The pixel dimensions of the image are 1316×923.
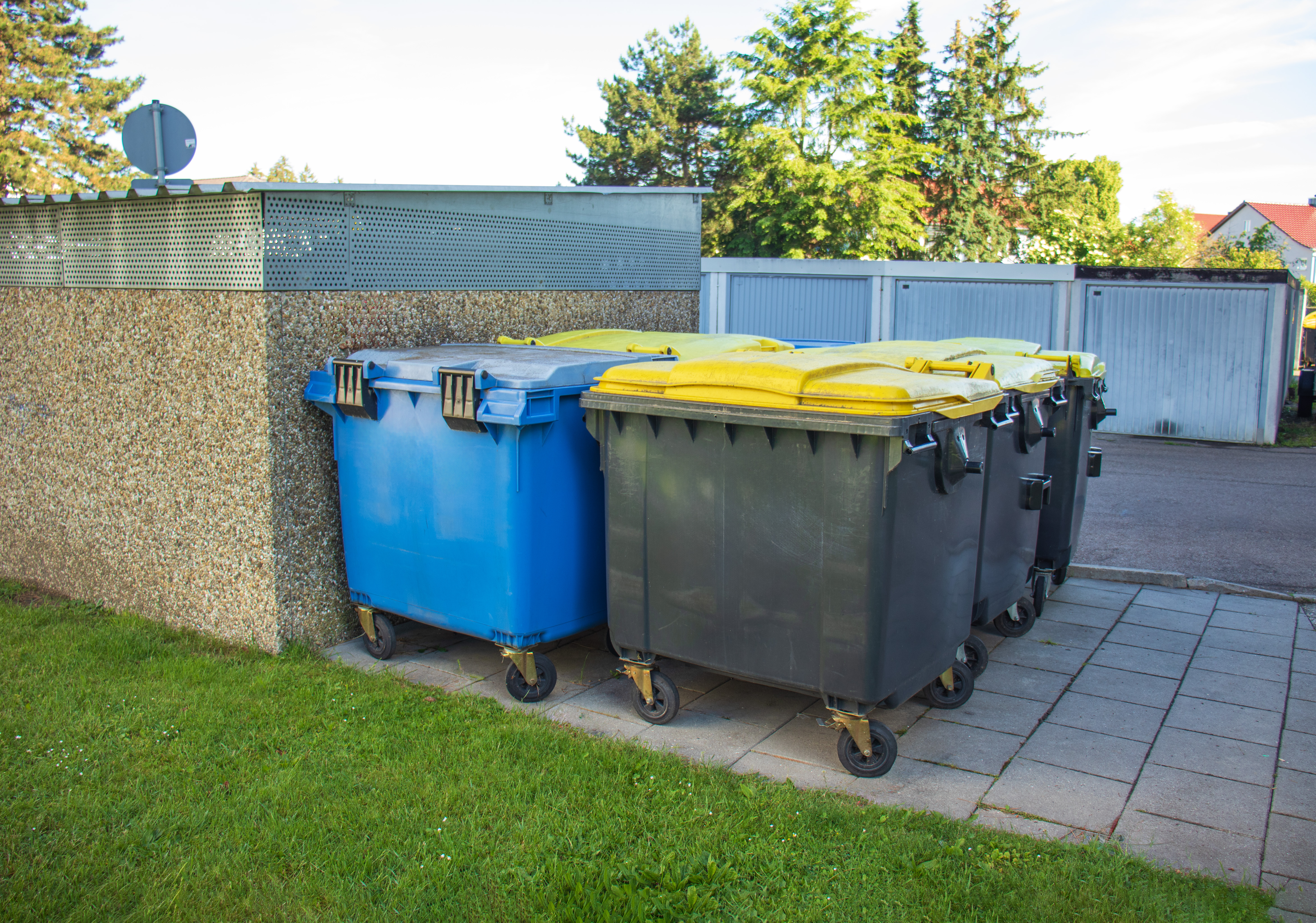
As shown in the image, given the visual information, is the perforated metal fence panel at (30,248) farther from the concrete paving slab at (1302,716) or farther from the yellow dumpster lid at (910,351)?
the concrete paving slab at (1302,716)

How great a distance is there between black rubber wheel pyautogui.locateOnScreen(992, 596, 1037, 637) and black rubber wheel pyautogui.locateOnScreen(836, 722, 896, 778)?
1.95 meters

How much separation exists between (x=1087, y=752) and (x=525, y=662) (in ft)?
7.80

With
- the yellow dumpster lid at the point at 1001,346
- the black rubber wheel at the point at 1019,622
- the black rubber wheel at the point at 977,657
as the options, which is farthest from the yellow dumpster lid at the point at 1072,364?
the black rubber wheel at the point at 977,657

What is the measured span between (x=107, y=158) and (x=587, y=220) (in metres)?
31.9

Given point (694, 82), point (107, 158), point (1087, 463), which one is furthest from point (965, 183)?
point (1087, 463)

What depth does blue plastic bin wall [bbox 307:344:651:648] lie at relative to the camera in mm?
4242

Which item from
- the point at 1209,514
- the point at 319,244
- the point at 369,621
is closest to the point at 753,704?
the point at 369,621

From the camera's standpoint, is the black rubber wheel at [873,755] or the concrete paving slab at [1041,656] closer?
the black rubber wheel at [873,755]

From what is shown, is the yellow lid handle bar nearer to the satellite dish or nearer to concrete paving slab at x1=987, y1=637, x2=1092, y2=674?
concrete paving slab at x1=987, y1=637, x2=1092, y2=674

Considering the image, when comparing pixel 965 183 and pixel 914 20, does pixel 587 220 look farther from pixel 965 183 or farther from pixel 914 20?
pixel 914 20

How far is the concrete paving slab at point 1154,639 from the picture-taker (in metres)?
5.14

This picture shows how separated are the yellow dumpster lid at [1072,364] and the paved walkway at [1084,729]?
1.44 meters

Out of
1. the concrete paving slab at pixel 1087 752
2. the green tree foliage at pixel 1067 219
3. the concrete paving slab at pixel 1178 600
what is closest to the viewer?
the concrete paving slab at pixel 1087 752

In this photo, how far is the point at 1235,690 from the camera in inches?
179
